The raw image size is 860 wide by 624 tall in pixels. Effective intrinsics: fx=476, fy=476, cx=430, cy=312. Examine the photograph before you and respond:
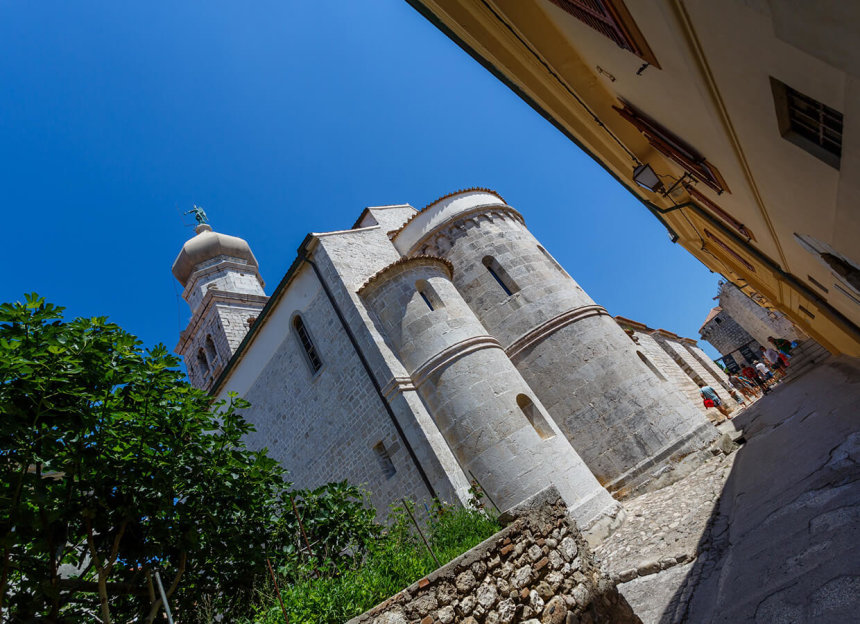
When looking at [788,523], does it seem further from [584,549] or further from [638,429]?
[638,429]

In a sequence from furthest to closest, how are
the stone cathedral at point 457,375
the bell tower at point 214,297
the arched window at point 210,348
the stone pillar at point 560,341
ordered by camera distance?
the arched window at point 210,348, the bell tower at point 214,297, the stone pillar at point 560,341, the stone cathedral at point 457,375

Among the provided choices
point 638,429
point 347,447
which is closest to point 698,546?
point 638,429

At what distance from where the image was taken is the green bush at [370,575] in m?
4.21

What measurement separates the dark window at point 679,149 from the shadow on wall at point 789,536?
3.78 meters

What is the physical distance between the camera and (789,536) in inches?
175

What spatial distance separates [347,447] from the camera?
1123 cm

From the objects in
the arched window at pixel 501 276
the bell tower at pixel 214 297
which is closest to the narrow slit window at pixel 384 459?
the arched window at pixel 501 276

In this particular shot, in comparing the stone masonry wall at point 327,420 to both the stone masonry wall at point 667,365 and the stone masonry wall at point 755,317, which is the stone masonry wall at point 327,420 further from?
the stone masonry wall at point 755,317

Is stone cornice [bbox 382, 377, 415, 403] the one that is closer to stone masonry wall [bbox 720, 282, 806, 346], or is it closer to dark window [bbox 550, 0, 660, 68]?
dark window [bbox 550, 0, 660, 68]

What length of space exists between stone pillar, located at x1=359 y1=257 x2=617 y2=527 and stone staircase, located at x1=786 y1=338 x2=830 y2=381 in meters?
10.7

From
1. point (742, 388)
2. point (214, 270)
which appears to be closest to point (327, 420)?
point (214, 270)

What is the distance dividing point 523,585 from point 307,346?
9639 millimetres

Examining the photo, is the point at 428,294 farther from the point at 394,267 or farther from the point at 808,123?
the point at 808,123

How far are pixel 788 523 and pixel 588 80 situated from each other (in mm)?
6491
